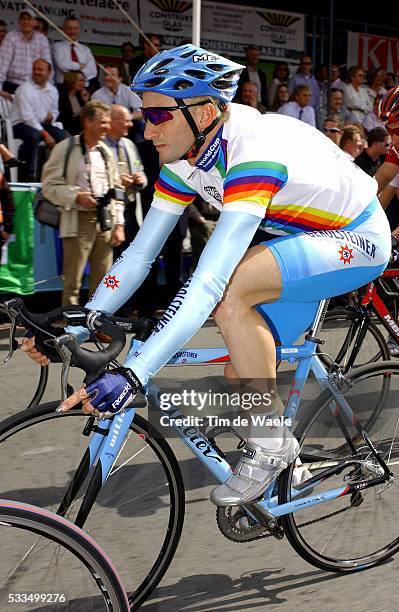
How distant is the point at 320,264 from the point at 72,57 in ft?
33.6

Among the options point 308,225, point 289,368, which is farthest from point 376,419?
point 308,225

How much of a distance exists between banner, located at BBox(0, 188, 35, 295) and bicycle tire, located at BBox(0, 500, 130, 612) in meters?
5.70

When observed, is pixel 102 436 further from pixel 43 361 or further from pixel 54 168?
pixel 54 168

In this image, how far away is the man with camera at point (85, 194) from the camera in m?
7.27

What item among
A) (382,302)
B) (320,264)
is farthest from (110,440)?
(382,302)

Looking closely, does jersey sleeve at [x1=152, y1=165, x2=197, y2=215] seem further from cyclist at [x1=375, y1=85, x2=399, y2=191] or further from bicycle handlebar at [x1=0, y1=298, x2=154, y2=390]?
cyclist at [x1=375, y1=85, x2=399, y2=191]

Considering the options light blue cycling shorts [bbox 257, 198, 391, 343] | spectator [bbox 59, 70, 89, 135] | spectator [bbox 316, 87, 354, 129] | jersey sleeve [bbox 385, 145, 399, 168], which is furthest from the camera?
spectator [bbox 316, 87, 354, 129]

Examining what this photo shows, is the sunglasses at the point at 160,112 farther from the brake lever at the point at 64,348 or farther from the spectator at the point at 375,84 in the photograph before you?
the spectator at the point at 375,84

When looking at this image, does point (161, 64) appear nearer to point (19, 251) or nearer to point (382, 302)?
point (382, 302)

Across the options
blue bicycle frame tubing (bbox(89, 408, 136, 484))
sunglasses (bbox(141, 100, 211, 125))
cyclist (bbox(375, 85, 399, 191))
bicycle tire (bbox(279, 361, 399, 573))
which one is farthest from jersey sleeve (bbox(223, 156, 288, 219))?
cyclist (bbox(375, 85, 399, 191))

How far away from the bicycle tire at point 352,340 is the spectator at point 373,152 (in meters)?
4.80

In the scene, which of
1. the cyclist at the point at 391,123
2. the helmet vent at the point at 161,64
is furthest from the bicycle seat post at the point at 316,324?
the cyclist at the point at 391,123

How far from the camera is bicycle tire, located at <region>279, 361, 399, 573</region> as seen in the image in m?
3.27

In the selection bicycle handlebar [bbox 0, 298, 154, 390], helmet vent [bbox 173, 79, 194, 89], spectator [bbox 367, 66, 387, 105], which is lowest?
bicycle handlebar [bbox 0, 298, 154, 390]
